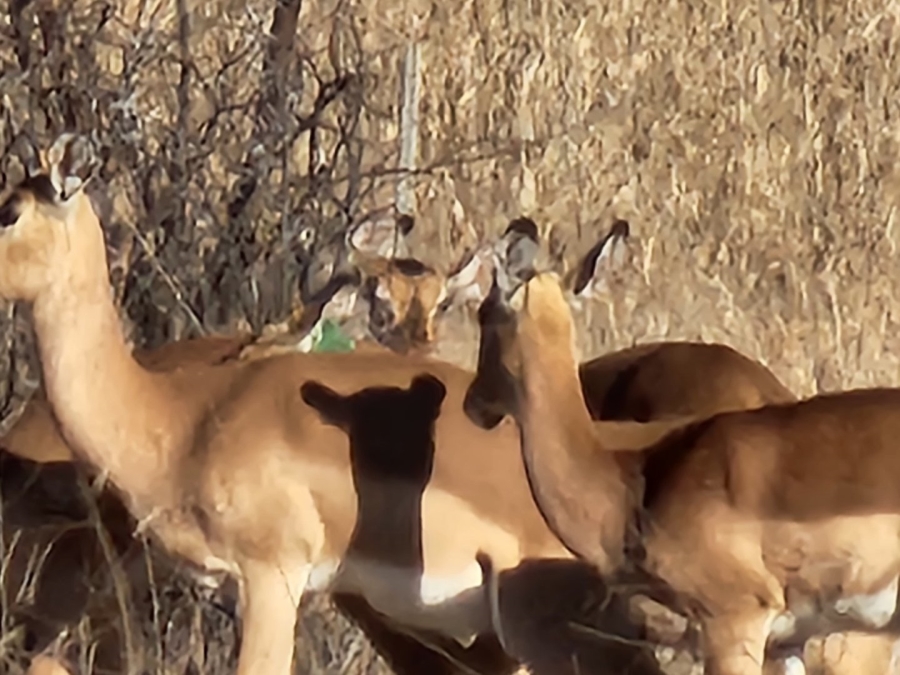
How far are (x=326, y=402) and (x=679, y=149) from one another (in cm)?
234

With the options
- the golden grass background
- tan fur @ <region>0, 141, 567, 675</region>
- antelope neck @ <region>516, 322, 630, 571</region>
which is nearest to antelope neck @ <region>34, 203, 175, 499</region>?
tan fur @ <region>0, 141, 567, 675</region>

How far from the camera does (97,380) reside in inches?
102

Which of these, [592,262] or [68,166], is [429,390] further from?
[68,166]

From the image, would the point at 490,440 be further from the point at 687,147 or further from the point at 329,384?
the point at 687,147

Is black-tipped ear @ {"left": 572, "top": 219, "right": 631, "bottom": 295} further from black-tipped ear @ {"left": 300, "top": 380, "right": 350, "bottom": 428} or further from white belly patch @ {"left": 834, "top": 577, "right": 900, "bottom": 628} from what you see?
white belly patch @ {"left": 834, "top": 577, "right": 900, "bottom": 628}

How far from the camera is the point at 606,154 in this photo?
4.82m

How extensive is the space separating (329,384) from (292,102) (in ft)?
3.91

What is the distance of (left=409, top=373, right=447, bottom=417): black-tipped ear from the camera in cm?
280

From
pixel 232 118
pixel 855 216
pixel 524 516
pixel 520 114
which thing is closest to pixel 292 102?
pixel 232 118

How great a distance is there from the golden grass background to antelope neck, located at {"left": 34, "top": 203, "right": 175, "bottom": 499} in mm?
1545

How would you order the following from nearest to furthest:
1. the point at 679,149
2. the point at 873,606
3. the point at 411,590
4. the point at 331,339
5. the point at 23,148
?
the point at 873,606
the point at 411,590
the point at 331,339
the point at 23,148
the point at 679,149

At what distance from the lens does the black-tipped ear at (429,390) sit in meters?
2.80

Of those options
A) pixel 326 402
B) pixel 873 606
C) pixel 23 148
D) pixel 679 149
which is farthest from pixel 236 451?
pixel 679 149

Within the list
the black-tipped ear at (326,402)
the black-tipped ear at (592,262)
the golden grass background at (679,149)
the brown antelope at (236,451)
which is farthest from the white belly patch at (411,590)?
the golden grass background at (679,149)
